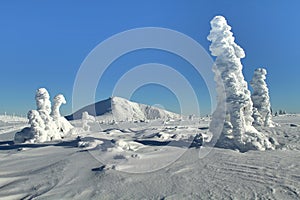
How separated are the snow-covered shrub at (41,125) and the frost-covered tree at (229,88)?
709 inches

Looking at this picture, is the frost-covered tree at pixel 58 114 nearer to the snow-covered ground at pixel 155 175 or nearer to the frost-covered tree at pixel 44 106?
the frost-covered tree at pixel 44 106

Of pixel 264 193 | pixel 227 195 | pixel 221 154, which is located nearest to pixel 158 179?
pixel 227 195

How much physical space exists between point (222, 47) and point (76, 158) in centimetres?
1287

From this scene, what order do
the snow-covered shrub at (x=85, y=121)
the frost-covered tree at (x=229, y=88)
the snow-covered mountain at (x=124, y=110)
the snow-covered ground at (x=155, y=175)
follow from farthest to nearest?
the snow-covered mountain at (x=124, y=110)
the snow-covered shrub at (x=85, y=121)
the frost-covered tree at (x=229, y=88)
the snow-covered ground at (x=155, y=175)

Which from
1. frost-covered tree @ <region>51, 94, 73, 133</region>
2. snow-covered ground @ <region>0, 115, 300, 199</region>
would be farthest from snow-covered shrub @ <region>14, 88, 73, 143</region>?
snow-covered ground @ <region>0, 115, 300, 199</region>

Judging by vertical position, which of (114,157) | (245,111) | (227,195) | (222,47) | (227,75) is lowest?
(227,195)

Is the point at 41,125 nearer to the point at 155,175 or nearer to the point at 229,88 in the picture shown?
the point at 229,88

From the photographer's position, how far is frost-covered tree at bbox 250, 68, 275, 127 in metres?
35.4

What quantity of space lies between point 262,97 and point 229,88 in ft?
49.6

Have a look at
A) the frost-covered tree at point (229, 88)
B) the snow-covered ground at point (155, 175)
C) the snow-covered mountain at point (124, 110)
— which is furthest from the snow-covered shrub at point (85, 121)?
→ the snow-covered mountain at point (124, 110)

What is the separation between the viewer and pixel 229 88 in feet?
72.7

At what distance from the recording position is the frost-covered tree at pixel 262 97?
→ 35.4 m

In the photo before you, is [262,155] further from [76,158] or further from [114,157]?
[76,158]

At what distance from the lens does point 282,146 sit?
70.5 ft
